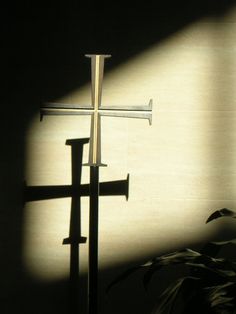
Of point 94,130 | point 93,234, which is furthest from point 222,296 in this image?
point 94,130

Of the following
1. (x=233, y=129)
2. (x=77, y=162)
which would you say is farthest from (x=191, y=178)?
(x=77, y=162)

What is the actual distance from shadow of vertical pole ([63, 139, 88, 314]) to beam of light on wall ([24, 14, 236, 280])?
0.07 ft

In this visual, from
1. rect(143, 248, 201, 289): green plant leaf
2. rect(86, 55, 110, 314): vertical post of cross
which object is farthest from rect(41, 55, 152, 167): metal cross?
rect(143, 248, 201, 289): green plant leaf

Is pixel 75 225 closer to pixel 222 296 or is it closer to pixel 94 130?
pixel 94 130

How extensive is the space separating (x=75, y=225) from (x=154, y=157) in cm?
38

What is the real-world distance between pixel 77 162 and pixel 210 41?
64cm

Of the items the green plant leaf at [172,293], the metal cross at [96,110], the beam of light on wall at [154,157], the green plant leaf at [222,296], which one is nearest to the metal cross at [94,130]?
the metal cross at [96,110]

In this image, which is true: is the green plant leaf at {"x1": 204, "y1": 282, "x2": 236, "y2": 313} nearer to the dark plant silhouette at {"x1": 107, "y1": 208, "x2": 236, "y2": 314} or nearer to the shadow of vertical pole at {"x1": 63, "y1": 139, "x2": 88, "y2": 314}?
the dark plant silhouette at {"x1": 107, "y1": 208, "x2": 236, "y2": 314}

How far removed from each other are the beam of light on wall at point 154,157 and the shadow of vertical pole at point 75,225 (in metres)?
0.02

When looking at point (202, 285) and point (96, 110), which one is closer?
point (202, 285)

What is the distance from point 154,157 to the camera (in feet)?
6.61

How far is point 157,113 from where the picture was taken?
2008 millimetres

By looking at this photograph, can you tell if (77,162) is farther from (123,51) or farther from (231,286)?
(231,286)

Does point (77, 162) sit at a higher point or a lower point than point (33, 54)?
lower
